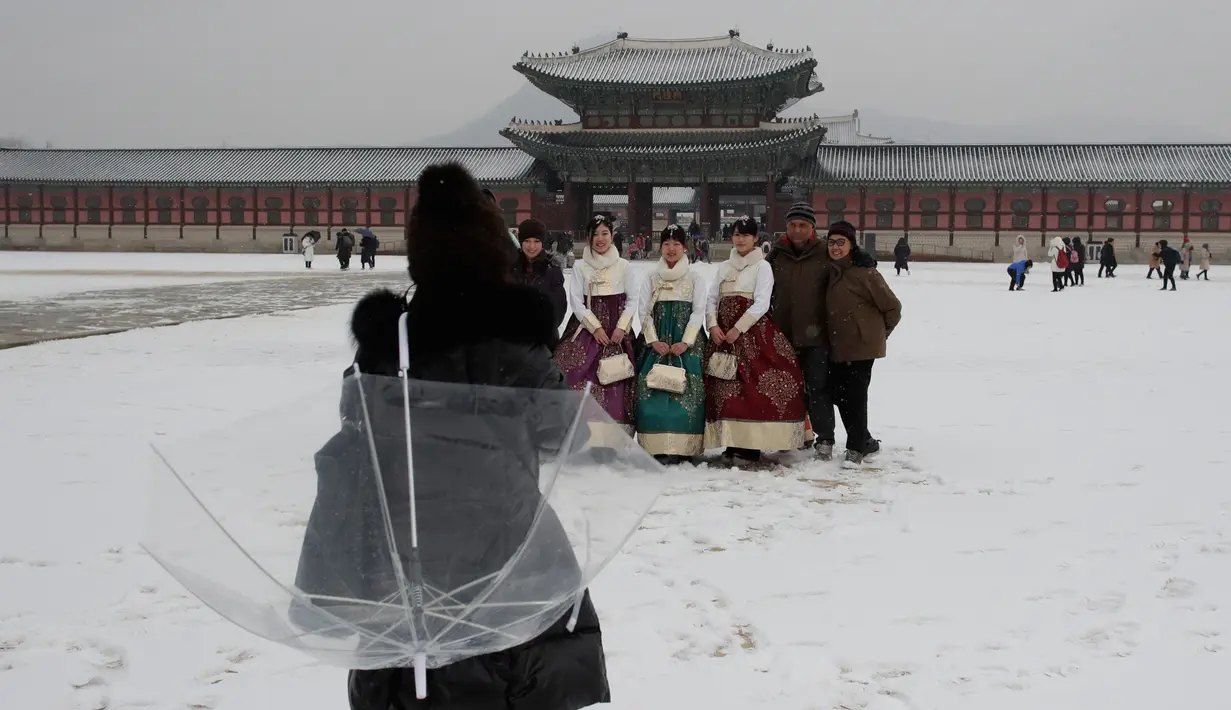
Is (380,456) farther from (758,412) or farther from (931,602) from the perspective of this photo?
(758,412)

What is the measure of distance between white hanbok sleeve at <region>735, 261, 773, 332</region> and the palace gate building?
1174 inches

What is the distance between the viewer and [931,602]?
12.1 feet

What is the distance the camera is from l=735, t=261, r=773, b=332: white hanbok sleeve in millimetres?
5602

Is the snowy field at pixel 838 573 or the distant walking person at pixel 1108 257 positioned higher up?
the distant walking person at pixel 1108 257

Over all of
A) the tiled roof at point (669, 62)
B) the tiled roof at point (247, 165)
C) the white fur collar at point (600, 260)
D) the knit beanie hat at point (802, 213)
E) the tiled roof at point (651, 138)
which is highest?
the tiled roof at point (669, 62)

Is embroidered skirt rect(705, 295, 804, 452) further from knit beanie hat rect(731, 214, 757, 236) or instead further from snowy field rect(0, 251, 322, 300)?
snowy field rect(0, 251, 322, 300)

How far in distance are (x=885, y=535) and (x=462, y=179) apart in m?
3.09

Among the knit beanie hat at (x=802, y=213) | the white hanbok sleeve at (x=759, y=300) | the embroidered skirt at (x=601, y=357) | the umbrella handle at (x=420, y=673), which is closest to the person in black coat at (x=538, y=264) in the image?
the embroidered skirt at (x=601, y=357)

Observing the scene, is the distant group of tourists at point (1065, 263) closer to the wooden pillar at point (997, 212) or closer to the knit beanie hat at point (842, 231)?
the wooden pillar at point (997, 212)

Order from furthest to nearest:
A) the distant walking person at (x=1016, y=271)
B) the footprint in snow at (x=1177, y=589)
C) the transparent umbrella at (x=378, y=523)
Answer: the distant walking person at (x=1016, y=271) < the footprint in snow at (x=1177, y=589) < the transparent umbrella at (x=378, y=523)

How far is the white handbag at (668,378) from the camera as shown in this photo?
5.68 m

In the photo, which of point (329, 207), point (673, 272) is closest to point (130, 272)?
point (329, 207)

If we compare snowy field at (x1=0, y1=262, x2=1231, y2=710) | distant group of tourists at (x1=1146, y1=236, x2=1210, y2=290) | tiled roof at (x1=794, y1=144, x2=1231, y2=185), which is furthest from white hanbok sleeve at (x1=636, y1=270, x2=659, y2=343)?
tiled roof at (x1=794, y1=144, x2=1231, y2=185)

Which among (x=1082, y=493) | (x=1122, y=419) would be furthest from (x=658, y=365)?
(x=1122, y=419)
